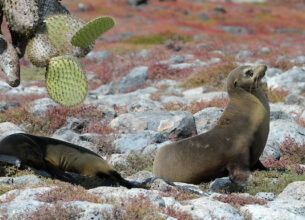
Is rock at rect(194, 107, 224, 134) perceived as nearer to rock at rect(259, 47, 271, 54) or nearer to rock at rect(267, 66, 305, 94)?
rock at rect(267, 66, 305, 94)

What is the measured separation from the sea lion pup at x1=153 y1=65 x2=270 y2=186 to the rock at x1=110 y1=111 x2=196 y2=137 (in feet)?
9.03

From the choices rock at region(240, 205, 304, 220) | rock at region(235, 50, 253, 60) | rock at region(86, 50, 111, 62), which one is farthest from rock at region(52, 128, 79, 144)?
rock at region(86, 50, 111, 62)

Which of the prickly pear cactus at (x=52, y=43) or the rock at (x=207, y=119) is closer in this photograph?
the prickly pear cactus at (x=52, y=43)

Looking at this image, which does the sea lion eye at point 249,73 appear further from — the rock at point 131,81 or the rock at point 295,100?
the rock at point 131,81

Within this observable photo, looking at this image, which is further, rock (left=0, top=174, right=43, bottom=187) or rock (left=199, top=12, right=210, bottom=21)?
rock (left=199, top=12, right=210, bottom=21)

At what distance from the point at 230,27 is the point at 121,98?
1504 inches

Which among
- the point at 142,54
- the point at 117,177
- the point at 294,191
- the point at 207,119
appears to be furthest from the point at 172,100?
the point at 142,54

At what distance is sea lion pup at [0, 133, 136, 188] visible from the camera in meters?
7.62

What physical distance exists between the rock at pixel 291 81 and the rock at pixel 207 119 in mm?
6146

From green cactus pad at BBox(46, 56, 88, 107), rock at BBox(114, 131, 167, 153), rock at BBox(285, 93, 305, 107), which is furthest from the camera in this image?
rock at BBox(285, 93, 305, 107)

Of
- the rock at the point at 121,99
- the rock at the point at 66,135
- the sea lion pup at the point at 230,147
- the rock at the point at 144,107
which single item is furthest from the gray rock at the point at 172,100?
the sea lion pup at the point at 230,147

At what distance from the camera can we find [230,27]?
53.2 metres

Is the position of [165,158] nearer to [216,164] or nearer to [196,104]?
[216,164]

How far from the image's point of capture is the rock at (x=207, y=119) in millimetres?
11750
